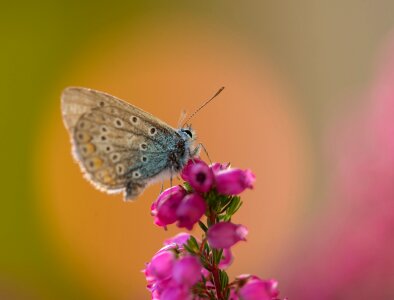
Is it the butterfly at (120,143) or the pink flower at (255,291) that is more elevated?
the butterfly at (120,143)

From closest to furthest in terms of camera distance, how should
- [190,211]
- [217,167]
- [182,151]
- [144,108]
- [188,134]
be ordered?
1. [190,211]
2. [217,167]
3. [182,151]
4. [188,134]
5. [144,108]

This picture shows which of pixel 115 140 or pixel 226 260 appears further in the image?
pixel 115 140

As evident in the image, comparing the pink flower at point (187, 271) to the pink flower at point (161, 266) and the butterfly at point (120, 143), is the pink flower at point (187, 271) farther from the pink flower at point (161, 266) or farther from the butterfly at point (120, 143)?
the butterfly at point (120, 143)

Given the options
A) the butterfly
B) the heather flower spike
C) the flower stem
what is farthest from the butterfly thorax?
the flower stem

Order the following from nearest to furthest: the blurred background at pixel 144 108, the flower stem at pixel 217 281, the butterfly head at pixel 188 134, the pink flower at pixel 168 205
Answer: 1. the flower stem at pixel 217 281
2. the pink flower at pixel 168 205
3. the butterfly head at pixel 188 134
4. the blurred background at pixel 144 108

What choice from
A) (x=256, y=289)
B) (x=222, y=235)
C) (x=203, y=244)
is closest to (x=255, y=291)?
(x=256, y=289)

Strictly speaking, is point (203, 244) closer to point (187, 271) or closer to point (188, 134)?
point (187, 271)

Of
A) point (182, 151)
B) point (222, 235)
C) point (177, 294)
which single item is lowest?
point (177, 294)

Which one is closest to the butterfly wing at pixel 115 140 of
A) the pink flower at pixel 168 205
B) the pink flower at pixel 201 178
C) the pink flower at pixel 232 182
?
the pink flower at pixel 168 205
